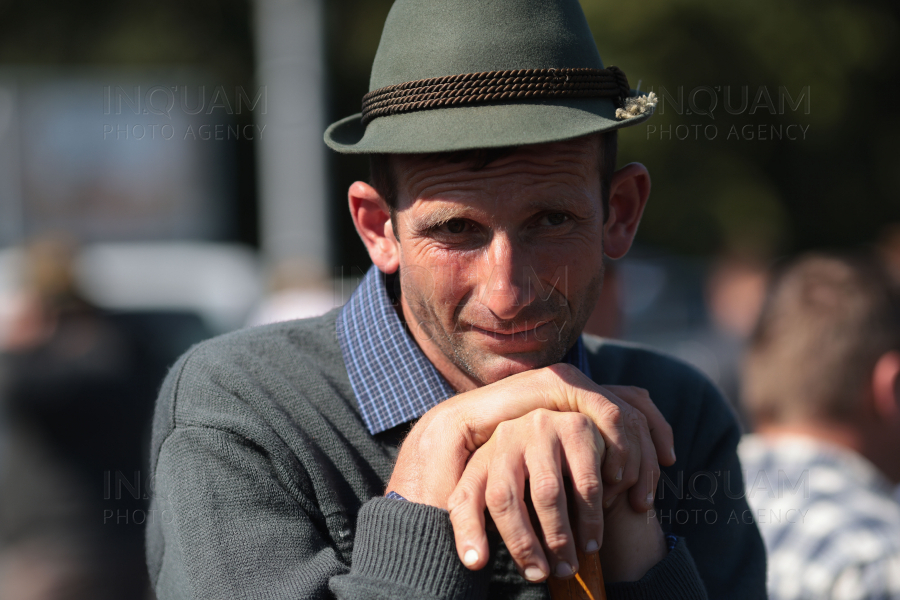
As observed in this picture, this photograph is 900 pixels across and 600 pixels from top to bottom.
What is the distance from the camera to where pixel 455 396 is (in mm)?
1754

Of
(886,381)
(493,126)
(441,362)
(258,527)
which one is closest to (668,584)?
(441,362)

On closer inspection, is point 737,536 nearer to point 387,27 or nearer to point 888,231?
point 387,27

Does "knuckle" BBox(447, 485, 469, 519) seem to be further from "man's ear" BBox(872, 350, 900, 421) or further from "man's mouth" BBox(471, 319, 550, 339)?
"man's ear" BBox(872, 350, 900, 421)

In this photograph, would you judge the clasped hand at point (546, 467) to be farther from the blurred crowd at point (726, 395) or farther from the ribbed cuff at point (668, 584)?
the blurred crowd at point (726, 395)

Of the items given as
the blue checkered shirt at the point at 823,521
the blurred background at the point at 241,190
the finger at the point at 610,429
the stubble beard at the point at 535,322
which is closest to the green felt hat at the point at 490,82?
the stubble beard at the point at 535,322

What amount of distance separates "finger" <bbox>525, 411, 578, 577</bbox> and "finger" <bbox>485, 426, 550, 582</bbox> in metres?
0.02

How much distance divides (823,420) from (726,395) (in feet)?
6.40

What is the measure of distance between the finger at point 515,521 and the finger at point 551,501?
21 mm

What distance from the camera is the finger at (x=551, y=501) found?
1.53 meters

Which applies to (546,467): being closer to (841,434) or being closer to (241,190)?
(841,434)

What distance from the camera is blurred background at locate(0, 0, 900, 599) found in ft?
17.6

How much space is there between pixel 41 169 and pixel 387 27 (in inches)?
398

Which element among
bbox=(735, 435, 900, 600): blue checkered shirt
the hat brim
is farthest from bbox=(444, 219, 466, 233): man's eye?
bbox=(735, 435, 900, 600): blue checkered shirt

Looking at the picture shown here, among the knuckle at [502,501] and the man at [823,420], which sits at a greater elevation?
the knuckle at [502,501]
